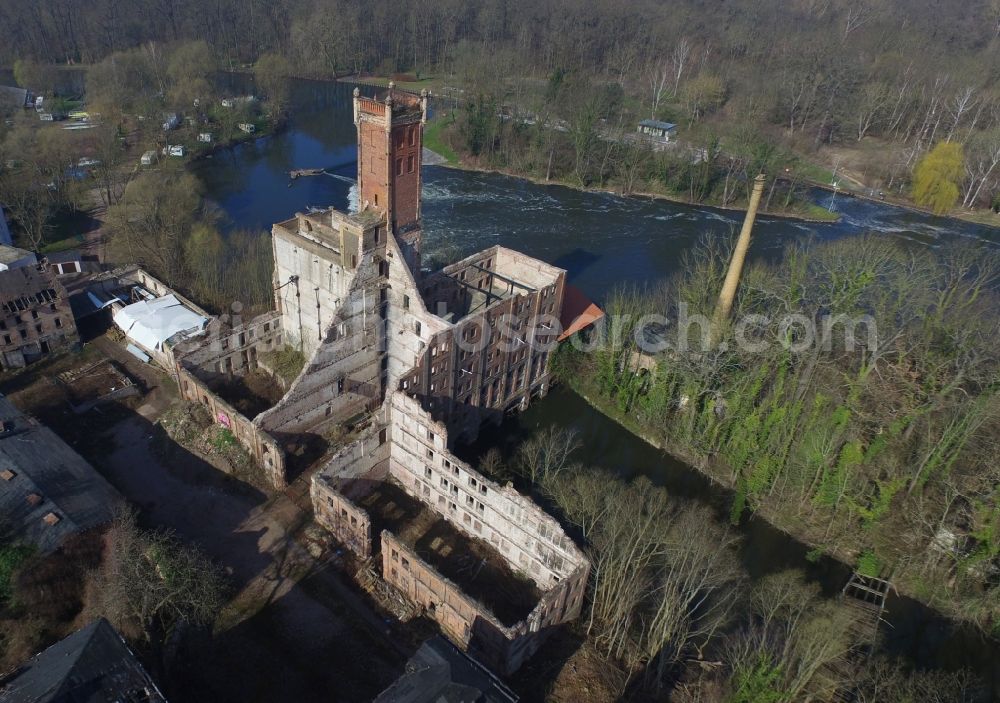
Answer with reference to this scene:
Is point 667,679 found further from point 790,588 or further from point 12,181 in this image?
point 12,181

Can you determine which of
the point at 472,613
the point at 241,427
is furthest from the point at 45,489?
the point at 472,613

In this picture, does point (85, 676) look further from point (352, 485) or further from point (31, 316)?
point (31, 316)

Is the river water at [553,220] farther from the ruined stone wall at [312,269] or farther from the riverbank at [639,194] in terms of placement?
the ruined stone wall at [312,269]

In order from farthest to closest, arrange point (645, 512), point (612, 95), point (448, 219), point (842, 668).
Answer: point (612, 95) → point (448, 219) → point (645, 512) → point (842, 668)

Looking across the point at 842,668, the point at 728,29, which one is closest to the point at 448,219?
the point at 842,668

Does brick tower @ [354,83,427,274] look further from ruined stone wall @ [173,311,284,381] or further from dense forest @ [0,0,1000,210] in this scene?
dense forest @ [0,0,1000,210]

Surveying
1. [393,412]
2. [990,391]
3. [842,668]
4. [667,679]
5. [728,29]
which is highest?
[728,29]
